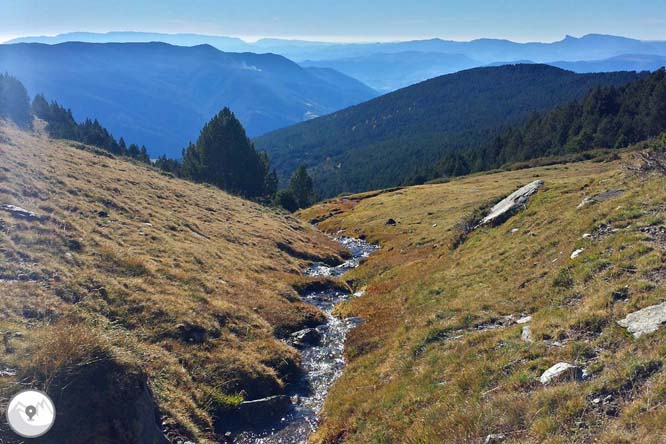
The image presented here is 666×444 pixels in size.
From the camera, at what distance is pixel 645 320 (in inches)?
382

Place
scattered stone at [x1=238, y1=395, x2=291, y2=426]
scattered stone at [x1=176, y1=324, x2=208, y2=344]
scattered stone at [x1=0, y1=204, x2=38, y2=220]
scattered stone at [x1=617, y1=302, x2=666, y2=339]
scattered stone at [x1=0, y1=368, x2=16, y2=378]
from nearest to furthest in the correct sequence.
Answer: scattered stone at [x1=0, y1=368, x2=16, y2=378], scattered stone at [x1=617, y1=302, x2=666, y2=339], scattered stone at [x1=238, y1=395, x2=291, y2=426], scattered stone at [x1=176, y1=324, x2=208, y2=344], scattered stone at [x1=0, y1=204, x2=38, y2=220]

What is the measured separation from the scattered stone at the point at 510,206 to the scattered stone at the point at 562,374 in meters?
18.6

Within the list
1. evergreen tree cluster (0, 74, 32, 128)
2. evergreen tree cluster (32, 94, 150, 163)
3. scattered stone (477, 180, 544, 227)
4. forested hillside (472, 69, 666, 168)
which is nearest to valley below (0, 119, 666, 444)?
scattered stone (477, 180, 544, 227)

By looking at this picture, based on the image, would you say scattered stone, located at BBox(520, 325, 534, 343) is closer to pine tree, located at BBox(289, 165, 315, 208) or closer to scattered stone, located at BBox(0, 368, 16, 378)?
scattered stone, located at BBox(0, 368, 16, 378)

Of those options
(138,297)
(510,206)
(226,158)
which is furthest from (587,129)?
(138,297)

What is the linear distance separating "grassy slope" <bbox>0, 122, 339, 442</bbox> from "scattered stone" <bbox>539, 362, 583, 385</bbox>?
30.8 ft

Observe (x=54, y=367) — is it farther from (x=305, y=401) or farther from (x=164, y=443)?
(x=305, y=401)

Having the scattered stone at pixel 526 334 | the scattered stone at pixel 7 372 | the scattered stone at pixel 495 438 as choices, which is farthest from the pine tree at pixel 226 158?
the scattered stone at pixel 495 438

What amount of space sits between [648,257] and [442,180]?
9929 centimetres

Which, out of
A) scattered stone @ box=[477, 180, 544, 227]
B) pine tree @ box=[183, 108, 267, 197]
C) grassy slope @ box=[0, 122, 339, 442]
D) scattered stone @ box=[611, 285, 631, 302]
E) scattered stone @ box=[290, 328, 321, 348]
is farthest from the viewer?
pine tree @ box=[183, 108, 267, 197]

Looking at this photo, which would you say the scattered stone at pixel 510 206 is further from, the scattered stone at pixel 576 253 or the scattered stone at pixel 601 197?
the scattered stone at pixel 576 253

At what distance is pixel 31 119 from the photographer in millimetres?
122375

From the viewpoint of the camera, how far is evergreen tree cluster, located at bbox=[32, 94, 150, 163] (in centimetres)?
11269

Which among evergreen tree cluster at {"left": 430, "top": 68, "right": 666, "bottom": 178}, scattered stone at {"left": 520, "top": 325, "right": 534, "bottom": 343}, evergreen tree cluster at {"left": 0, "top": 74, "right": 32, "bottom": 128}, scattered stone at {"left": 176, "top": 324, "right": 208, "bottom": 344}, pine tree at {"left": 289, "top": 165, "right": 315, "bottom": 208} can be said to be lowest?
pine tree at {"left": 289, "top": 165, "right": 315, "bottom": 208}
